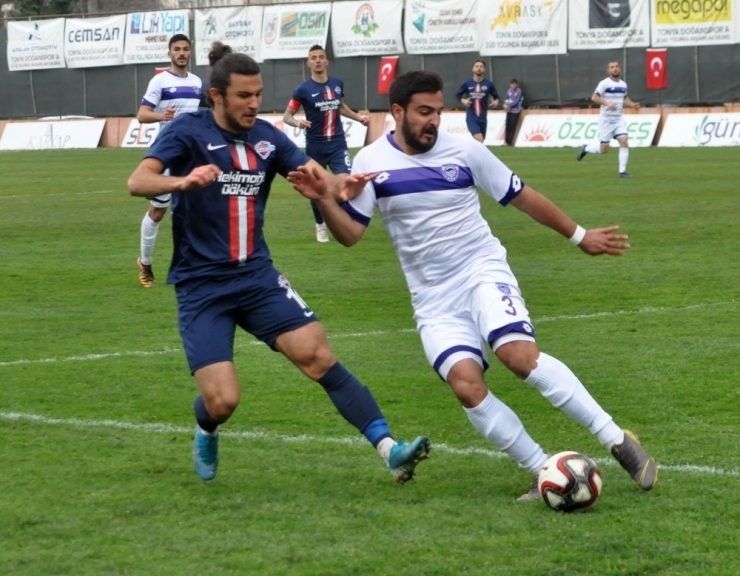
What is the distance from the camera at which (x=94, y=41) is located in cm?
4572

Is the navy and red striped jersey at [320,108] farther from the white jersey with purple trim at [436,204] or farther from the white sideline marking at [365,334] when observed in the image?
the white jersey with purple trim at [436,204]

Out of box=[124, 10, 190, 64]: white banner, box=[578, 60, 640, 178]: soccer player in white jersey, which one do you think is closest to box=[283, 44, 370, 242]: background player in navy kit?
box=[578, 60, 640, 178]: soccer player in white jersey

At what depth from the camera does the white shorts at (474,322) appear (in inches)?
217

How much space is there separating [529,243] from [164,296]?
189 inches

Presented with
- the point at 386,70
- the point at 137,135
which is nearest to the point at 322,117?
the point at 386,70

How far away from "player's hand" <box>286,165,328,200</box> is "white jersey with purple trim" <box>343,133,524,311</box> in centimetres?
19

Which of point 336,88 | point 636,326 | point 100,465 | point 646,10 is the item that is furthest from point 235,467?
point 646,10

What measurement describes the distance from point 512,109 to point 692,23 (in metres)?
5.14

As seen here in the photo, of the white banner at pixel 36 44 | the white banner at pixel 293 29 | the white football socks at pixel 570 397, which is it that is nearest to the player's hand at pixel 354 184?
the white football socks at pixel 570 397

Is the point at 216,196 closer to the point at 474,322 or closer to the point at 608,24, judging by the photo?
the point at 474,322

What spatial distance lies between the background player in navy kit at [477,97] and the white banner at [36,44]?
20.6 metres

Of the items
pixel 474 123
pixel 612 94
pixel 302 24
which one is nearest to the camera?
pixel 612 94

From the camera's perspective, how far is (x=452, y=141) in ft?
19.5

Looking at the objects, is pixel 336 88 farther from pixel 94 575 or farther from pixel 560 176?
pixel 94 575
